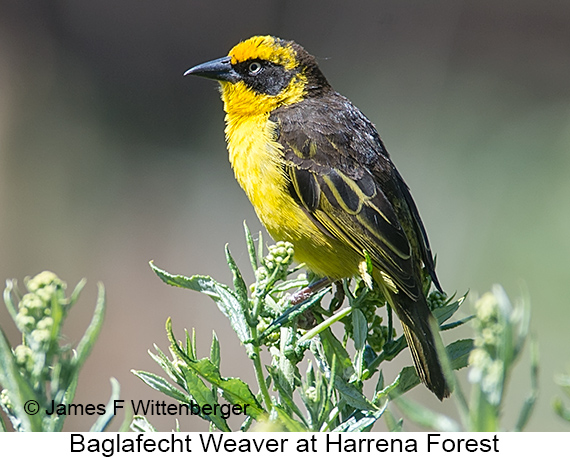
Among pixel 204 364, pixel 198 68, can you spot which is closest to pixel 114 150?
pixel 198 68

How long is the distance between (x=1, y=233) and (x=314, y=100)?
3.16 meters

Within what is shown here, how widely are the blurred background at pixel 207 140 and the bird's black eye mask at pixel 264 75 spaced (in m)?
2.09

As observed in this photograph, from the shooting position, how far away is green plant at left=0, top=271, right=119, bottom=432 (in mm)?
848

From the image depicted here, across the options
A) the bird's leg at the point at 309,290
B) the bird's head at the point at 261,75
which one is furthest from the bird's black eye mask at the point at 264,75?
the bird's leg at the point at 309,290

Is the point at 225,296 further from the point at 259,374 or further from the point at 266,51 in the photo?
the point at 266,51

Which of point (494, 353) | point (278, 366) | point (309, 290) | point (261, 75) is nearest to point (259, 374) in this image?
point (278, 366)

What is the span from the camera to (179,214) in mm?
5625

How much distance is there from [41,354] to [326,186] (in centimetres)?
163

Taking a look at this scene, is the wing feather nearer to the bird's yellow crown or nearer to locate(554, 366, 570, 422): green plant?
the bird's yellow crown

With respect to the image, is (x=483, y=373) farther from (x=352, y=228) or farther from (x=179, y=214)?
(x=179, y=214)

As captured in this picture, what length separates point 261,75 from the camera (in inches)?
112

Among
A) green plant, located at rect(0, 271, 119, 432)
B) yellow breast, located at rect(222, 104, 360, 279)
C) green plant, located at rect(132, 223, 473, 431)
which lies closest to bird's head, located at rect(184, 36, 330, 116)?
yellow breast, located at rect(222, 104, 360, 279)

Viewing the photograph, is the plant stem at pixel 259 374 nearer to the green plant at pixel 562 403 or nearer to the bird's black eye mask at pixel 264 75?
the green plant at pixel 562 403

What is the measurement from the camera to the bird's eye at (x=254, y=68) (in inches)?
112
